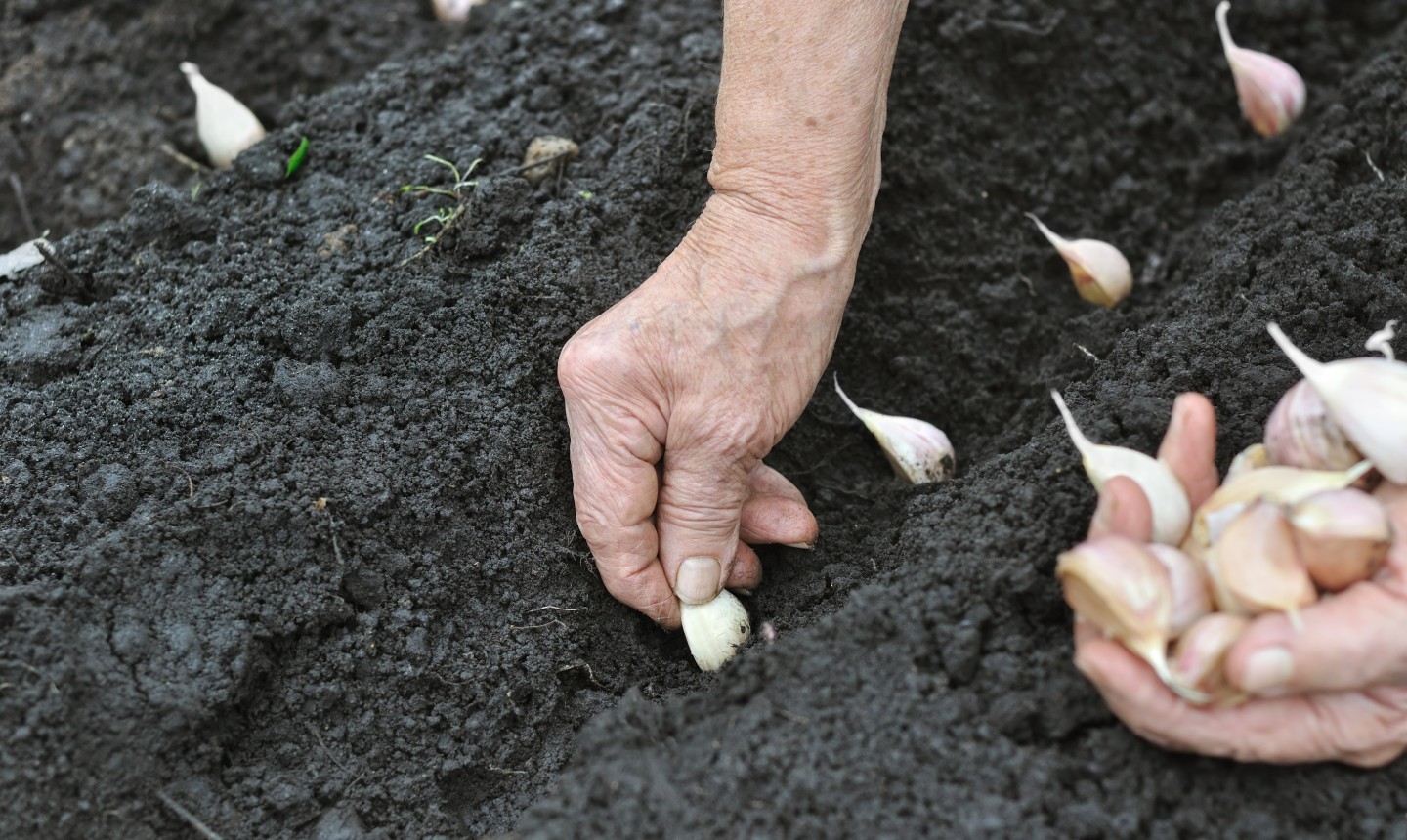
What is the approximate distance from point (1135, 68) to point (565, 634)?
204 centimetres

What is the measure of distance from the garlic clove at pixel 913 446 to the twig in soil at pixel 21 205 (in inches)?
81.0

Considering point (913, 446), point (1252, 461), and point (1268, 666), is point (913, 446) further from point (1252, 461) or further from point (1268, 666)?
point (1268, 666)

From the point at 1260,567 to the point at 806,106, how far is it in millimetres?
995

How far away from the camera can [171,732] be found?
164 centimetres

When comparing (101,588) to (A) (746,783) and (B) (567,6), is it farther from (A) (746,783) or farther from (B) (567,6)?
(B) (567,6)

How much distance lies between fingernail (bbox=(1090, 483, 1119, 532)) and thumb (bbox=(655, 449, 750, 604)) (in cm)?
61

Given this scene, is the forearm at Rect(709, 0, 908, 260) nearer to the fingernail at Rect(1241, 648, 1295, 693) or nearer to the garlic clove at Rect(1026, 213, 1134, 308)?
the garlic clove at Rect(1026, 213, 1134, 308)

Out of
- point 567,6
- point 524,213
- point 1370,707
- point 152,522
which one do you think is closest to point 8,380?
point 152,522

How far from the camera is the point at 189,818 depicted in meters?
1.62

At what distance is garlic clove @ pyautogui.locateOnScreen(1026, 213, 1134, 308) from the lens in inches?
97.3

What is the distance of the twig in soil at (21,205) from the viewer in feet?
9.38

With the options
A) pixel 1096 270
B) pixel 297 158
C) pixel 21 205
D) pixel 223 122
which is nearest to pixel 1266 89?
pixel 1096 270

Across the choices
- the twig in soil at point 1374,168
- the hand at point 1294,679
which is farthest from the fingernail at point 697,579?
the twig in soil at point 1374,168

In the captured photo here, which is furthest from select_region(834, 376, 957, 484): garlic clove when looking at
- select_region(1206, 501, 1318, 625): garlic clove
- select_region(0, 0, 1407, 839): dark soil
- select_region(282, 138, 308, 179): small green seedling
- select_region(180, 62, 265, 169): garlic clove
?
select_region(180, 62, 265, 169): garlic clove
